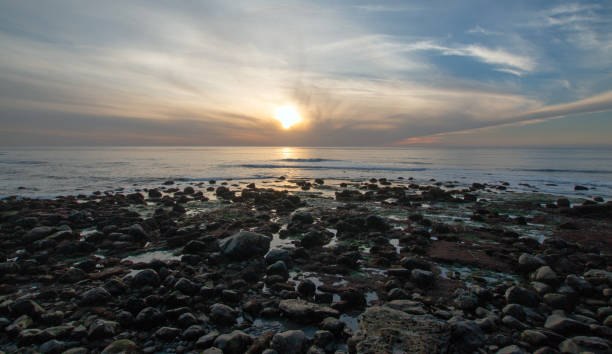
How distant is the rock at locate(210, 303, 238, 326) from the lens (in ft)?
13.8

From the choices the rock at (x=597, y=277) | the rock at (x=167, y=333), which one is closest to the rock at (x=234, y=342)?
the rock at (x=167, y=333)

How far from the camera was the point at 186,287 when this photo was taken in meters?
5.00

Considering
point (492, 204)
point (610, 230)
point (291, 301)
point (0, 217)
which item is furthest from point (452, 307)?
point (0, 217)

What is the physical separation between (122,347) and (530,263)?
24.9 ft

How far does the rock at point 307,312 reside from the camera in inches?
167

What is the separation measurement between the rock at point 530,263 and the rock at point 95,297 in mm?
8203

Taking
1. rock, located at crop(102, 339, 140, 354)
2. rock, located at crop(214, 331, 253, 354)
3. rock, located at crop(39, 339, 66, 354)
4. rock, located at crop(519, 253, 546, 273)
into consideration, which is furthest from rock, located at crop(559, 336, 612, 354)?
rock, located at crop(39, 339, 66, 354)

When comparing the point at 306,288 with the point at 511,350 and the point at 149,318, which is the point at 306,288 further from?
the point at 511,350

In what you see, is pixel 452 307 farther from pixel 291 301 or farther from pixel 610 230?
pixel 610 230

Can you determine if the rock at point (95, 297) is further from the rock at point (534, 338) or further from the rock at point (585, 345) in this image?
the rock at point (585, 345)

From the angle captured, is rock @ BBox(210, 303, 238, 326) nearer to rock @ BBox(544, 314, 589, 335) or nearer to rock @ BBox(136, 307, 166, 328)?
rock @ BBox(136, 307, 166, 328)

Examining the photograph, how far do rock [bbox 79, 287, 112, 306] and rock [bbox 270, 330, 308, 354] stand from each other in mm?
3203

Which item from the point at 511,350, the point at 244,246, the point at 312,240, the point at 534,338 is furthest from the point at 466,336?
the point at 244,246

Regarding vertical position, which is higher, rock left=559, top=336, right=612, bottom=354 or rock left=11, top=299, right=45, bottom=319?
rock left=559, top=336, right=612, bottom=354
